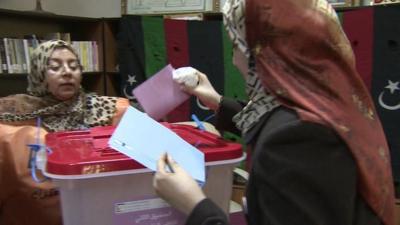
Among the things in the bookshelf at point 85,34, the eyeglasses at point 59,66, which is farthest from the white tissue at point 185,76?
the bookshelf at point 85,34

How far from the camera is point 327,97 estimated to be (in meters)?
0.68

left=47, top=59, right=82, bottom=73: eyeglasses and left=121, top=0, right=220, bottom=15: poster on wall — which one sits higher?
left=121, top=0, right=220, bottom=15: poster on wall

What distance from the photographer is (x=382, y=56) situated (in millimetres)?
2414

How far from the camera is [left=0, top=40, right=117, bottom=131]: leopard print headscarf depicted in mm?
1847

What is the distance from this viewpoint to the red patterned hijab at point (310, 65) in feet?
2.16

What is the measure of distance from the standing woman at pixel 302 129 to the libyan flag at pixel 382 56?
185 cm

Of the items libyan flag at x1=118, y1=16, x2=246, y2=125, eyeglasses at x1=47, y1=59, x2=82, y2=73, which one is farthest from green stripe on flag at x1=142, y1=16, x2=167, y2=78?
eyeglasses at x1=47, y1=59, x2=82, y2=73

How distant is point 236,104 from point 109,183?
48 cm

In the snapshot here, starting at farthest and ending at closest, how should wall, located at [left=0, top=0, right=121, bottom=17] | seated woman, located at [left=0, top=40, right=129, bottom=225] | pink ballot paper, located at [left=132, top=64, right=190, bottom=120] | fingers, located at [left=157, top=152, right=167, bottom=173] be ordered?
1. wall, located at [left=0, top=0, right=121, bottom=17]
2. seated woman, located at [left=0, top=40, right=129, bottom=225]
3. pink ballot paper, located at [left=132, top=64, right=190, bottom=120]
4. fingers, located at [left=157, top=152, right=167, bottom=173]

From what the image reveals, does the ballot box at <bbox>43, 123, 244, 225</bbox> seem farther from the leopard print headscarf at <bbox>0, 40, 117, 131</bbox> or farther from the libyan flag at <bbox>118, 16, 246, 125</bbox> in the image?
the libyan flag at <bbox>118, 16, 246, 125</bbox>

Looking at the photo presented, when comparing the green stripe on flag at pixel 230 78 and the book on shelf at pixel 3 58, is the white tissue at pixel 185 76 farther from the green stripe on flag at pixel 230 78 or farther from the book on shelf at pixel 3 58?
the book on shelf at pixel 3 58

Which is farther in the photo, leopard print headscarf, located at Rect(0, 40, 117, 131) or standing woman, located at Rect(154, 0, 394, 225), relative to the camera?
leopard print headscarf, located at Rect(0, 40, 117, 131)

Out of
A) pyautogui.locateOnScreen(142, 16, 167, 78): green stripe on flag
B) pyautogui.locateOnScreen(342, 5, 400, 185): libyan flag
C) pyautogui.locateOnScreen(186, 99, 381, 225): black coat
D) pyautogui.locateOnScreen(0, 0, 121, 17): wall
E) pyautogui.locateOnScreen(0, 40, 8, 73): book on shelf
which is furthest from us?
pyautogui.locateOnScreen(0, 0, 121, 17): wall

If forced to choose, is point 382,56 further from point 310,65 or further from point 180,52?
point 310,65
